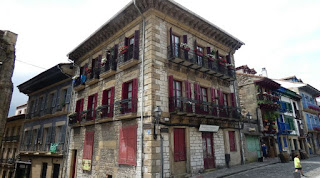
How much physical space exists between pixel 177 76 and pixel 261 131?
11.6 meters

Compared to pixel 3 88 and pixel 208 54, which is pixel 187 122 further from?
pixel 3 88

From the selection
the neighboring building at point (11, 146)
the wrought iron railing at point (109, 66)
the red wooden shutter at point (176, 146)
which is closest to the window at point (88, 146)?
the wrought iron railing at point (109, 66)

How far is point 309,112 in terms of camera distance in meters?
28.5

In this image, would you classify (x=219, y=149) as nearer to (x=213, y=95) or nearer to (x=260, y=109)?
(x=213, y=95)

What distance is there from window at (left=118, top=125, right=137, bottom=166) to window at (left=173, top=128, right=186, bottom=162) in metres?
2.05

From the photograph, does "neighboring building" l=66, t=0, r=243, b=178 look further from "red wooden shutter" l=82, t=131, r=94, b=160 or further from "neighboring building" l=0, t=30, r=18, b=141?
"neighboring building" l=0, t=30, r=18, b=141

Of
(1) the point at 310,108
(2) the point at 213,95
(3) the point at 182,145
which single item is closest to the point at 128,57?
(3) the point at 182,145

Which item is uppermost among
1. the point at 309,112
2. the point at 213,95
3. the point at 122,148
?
the point at 309,112

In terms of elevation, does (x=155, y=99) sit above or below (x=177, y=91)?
below

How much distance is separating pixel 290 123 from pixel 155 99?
21473 mm

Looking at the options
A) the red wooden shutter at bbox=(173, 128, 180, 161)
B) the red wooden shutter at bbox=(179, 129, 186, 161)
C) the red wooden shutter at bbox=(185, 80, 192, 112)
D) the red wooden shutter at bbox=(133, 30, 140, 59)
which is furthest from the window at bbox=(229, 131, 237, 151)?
the red wooden shutter at bbox=(133, 30, 140, 59)

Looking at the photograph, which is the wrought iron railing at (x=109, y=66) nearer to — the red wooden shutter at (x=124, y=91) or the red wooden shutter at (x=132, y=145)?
the red wooden shutter at (x=124, y=91)

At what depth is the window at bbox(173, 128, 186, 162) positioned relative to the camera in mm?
10141

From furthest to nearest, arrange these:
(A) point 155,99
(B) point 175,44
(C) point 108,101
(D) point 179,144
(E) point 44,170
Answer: (E) point 44,170, (C) point 108,101, (B) point 175,44, (D) point 179,144, (A) point 155,99
